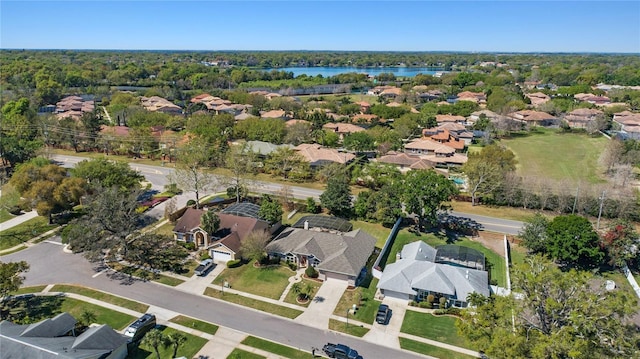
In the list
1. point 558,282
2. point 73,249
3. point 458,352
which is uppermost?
point 558,282

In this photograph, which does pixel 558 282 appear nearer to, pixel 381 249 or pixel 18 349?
pixel 381 249

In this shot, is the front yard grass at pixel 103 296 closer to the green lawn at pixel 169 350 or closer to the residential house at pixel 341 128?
the green lawn at pixel 169 350

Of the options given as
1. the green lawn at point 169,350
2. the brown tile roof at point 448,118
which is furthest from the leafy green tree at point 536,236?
the brown tile roof at point 448,118

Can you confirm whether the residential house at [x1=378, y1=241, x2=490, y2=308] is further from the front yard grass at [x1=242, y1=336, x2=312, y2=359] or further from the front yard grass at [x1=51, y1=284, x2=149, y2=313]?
the front yard grass at [x1=51, y1=284, x2=149, y2=313]

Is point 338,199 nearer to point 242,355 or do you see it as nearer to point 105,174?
point 242,355

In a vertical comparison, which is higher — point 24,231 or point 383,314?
point 24,231

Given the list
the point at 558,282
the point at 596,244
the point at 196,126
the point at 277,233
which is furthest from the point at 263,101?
the point at 558,282

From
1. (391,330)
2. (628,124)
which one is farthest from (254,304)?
(628,124)
